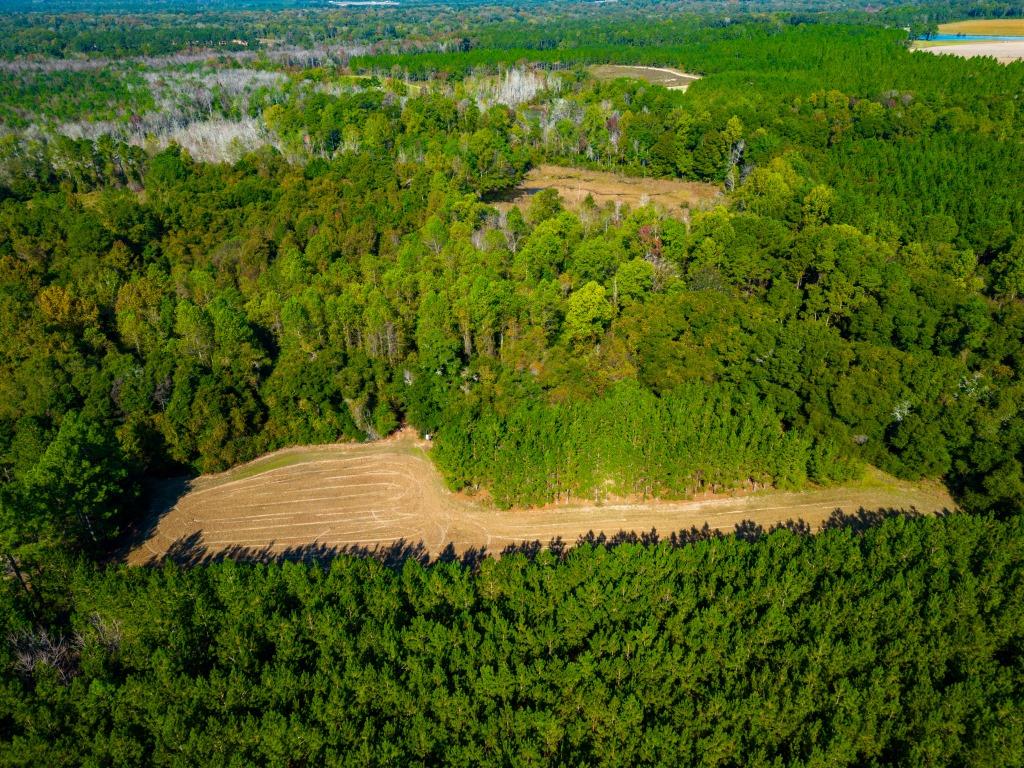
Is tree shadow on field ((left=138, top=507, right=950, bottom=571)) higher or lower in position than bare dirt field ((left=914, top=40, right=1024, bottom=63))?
lower

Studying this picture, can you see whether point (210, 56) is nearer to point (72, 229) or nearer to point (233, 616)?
point (72, 229)

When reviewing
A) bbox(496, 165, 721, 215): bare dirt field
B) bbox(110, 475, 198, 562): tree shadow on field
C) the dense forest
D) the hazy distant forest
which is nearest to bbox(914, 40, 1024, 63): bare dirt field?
the hazy distant forest

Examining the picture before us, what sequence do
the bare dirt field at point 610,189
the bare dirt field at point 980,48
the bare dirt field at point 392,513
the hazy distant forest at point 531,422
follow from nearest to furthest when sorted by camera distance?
the hazy distant forest at point 531,422, the bare dirt field at point 392,513, the bare dirt field at point 610,189, the bare dirt field at point 980,48

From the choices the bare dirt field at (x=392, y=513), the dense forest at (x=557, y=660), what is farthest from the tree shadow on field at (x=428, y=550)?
the dense forest at (x=557, y=660)

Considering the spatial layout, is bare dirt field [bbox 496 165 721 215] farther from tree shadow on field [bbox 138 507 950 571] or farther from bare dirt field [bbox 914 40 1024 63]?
bare dirt field [bbox 914 40 1024 63]

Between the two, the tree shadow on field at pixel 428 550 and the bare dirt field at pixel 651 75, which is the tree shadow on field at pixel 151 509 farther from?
the bare dirt field at pixel 651 75

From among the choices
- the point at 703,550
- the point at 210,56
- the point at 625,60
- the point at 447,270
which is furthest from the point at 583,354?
the point at 210,56

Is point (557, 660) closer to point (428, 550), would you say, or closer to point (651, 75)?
point (428, 550)

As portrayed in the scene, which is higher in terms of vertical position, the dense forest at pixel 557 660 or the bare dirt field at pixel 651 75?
the bare dirt field at pixel 651 75
